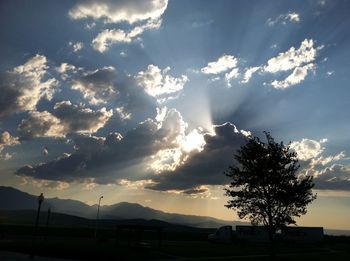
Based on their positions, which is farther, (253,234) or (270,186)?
(253,234)

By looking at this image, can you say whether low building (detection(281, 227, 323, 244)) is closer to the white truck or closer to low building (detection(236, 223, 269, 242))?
low building (detection(236, 223, 269, 242))

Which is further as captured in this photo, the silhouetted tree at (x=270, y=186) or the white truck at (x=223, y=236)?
the white truck at (x=223, y=236)

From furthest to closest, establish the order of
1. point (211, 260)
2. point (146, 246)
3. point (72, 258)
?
point (146, 246)
point (211, 260)
point (72, 258)

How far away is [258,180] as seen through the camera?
46.5 metres

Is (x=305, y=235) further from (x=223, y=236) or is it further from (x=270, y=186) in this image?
(x=270, y=186)

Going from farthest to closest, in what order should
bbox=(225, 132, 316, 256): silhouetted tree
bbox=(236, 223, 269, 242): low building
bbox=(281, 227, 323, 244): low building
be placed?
bbox=(281, 227, 323, 244): low building
bbox=(236, 223, 269, 242): low building
bbox=(225, 132, 316, 256): silhouetted tree

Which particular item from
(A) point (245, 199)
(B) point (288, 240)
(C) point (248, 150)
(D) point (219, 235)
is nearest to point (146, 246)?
(A) point (245, 199)

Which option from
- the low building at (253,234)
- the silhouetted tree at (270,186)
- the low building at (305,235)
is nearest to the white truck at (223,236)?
the low building at (253,234)

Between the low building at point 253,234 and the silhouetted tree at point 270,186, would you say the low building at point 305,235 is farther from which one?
the silhouetted tree at point 270,186

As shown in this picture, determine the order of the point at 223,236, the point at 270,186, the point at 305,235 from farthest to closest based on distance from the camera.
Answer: the point at 305,235
the point at 223,236
the point at 270,186

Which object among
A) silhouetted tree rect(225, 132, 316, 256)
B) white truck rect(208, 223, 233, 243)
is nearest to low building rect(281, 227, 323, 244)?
white truck rect(208, 223, 233, 243)

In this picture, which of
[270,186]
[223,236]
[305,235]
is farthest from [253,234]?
[270,186]

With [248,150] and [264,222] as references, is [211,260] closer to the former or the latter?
[264,222]

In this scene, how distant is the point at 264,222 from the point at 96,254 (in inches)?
807
